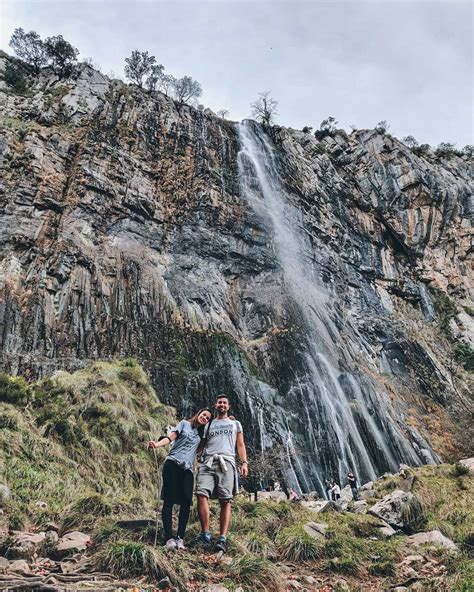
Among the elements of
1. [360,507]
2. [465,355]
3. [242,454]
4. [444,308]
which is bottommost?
[360,507]

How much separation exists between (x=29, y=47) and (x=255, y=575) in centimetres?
4209

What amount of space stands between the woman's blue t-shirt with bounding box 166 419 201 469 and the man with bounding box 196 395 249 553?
0.48ft

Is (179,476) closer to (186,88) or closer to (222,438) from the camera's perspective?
(222,438)

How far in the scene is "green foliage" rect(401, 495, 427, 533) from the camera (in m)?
7.94

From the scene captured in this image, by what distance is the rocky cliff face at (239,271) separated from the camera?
21922 millimetres

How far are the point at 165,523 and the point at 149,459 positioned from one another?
6855mm

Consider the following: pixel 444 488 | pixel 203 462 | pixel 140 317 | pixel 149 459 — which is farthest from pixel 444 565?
pixel 140 317

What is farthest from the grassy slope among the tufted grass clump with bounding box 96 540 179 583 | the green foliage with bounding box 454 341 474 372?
the green foliage with bounding box 454 341 474 372

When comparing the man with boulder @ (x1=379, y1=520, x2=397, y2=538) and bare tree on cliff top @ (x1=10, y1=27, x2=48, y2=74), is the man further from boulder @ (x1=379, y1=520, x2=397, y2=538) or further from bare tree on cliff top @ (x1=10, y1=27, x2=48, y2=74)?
bare tree on cliff top @ (x1=10, y1=27, x2=48, y2=74)

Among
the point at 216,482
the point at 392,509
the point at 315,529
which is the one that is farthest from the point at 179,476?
the point at 392,509

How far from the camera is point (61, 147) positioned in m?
27.9

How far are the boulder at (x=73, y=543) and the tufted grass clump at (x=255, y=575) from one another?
156 cm

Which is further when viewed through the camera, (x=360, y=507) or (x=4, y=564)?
(x=360, y=507)

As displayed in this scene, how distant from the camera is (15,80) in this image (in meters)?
33.4
